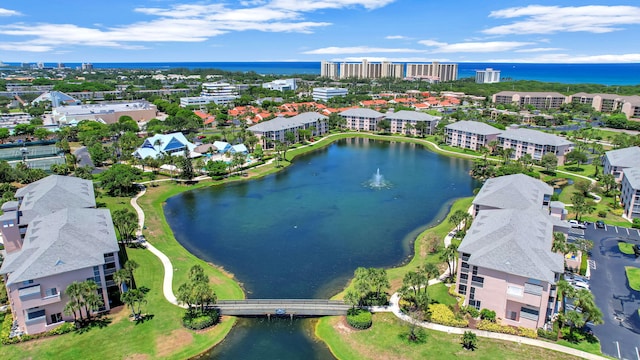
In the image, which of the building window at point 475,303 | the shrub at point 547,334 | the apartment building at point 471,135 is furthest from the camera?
the apartment building at point 471,135

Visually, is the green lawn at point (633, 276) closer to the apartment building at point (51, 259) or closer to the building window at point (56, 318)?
the apartment building at point (51, 259)

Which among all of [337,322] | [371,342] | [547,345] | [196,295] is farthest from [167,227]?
[547,345]

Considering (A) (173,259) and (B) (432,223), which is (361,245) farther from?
(A) (173,259)

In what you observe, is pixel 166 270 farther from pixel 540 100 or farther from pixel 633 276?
pixel 540 100

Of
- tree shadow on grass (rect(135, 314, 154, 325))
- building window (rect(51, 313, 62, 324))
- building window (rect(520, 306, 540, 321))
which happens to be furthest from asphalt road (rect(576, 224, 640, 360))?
building window (rect(51, 313, 62, 324))

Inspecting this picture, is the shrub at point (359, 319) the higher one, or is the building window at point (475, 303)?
the building window at point (475, 303)

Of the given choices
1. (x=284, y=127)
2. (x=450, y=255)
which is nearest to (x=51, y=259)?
(x=450, y=255)

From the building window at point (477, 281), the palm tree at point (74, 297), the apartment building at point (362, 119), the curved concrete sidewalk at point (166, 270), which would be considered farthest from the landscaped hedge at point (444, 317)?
the apartment building at point (362, 119)
